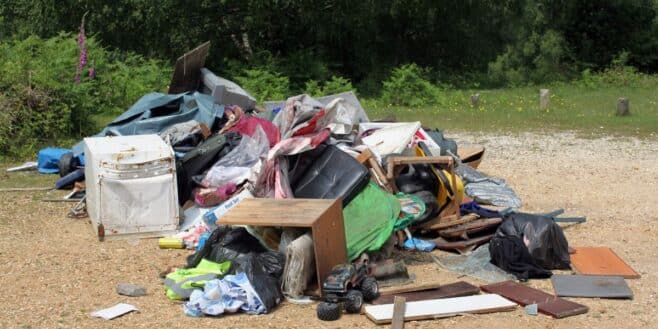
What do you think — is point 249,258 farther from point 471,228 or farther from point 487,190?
point 487,190

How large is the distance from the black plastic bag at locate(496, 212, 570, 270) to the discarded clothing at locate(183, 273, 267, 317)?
7.58 ft

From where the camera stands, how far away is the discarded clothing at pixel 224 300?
5.74 m

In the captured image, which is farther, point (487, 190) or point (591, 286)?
point (487, 190)

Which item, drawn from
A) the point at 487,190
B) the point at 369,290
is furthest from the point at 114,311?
the point at 487,190

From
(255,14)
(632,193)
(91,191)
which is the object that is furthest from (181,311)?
(255,14)

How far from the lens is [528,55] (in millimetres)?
25562

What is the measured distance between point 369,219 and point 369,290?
38.3 inches

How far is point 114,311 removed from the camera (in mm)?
5832

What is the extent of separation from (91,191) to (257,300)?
2856 mm

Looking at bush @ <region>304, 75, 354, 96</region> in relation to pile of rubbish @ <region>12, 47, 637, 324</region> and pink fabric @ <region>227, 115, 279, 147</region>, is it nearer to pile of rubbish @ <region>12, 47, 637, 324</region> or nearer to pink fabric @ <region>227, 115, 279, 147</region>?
pile of rubbish @ <region>12, 47, 637, 324</region>

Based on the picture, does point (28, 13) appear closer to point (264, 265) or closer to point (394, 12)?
point (394, 12)

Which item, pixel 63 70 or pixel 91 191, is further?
pixel 63 70

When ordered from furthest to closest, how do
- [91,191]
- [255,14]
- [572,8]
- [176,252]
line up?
1. [572,8]
2. [255,14]
3. [91,191]
4. [176,252]

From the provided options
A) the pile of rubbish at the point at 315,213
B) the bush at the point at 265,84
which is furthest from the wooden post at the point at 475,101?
the pile of rubbish at the point at 315,213
